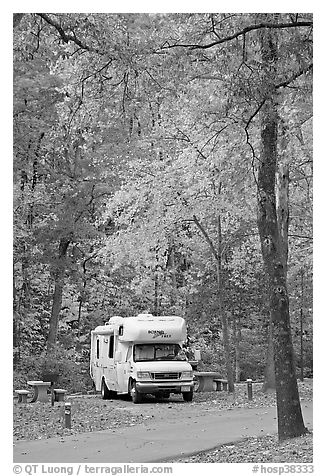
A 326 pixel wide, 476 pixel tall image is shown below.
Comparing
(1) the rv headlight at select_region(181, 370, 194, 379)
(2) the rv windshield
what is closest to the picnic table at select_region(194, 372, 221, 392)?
(1) the rv headlight at select_region(181, 370, 194, 379)

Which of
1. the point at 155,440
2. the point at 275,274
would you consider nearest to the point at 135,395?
the point at 155,440

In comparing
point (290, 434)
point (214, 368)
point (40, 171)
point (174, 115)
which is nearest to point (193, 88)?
point (174, 115)

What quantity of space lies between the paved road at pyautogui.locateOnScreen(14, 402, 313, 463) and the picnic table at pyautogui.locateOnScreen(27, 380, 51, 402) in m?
1.68

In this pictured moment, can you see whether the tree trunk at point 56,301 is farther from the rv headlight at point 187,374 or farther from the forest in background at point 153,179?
the rv headlight at point 187,374

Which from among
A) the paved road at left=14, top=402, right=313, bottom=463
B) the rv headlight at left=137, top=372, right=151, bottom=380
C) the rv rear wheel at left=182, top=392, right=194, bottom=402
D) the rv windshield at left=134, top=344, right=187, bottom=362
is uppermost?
the rv windshield at left=134, top=344, right=187, bottom=362

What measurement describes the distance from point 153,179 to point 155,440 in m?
5.68

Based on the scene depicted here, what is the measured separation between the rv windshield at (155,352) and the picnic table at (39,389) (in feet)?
7.48

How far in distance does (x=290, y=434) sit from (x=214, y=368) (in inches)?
176

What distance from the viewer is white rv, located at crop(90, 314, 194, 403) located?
1383 centimetres

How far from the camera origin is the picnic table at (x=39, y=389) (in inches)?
486

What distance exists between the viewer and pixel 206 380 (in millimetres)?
13703

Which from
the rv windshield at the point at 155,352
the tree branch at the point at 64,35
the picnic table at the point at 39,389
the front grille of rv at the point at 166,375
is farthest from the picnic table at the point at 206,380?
the tree branch at the point at 64,35

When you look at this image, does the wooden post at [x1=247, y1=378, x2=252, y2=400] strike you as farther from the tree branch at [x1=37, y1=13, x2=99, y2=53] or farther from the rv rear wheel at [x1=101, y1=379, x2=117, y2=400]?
the tree branch at [x1=37, y1=13, x2=99, y2=53]
